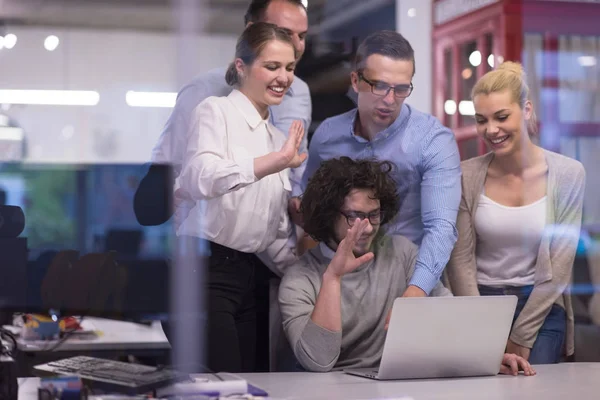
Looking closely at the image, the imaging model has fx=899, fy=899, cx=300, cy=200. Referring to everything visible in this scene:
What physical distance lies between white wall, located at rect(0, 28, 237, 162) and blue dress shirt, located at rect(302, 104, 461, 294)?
447 millimetres

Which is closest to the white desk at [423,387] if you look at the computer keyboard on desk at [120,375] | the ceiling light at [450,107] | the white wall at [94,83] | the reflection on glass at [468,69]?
the computer keyboard on desk at [120,375]

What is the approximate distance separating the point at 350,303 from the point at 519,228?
62 centimetres

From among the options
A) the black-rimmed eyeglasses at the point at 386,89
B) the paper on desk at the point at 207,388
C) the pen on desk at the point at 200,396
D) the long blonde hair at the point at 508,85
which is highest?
the long blonde hair at the point at 508,85

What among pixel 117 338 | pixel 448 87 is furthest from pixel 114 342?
pixel 448 87

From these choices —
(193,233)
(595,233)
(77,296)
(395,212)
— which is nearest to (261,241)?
(193,233)

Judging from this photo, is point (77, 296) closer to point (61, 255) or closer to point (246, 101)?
point (61, 255)

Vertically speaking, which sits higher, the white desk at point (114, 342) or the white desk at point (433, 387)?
the white desk at point (114, 342)

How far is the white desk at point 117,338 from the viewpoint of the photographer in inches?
102

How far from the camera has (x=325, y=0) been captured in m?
3.02

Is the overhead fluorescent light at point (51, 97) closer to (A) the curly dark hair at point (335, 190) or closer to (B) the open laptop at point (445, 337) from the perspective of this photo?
(A) the curly dark hair at point (335, 190)

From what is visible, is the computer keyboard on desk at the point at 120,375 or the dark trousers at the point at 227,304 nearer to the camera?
the computer keyboard on desk at the point at 120,375

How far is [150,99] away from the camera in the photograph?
2.63 m

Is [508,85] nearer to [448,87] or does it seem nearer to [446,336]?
[448,87]

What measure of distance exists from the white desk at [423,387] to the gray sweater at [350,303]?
79 mm
